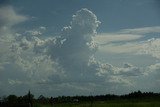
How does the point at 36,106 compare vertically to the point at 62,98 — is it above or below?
below

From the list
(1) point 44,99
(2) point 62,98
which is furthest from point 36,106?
(2) point 62,98

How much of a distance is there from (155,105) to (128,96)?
107 feet

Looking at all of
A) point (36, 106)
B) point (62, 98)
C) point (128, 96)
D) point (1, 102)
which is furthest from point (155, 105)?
point (128, 96)

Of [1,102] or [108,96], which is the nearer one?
[1,102]

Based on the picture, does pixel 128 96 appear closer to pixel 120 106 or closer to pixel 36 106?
pixel 120 106

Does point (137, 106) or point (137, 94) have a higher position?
point (137, 94)

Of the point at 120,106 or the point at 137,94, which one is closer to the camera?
the point at 120,106

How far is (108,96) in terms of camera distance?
8781cm

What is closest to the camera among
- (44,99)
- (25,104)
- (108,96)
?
(25,104)

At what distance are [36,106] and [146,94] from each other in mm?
43670

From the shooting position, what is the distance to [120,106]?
4875cm

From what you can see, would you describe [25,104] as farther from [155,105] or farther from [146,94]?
[146,94]

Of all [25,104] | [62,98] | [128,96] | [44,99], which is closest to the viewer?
[25,104]

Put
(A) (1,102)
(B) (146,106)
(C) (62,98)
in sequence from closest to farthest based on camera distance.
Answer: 1. (A) (1,102)
2. (B) (146,106)
3. (C) (62,98)
